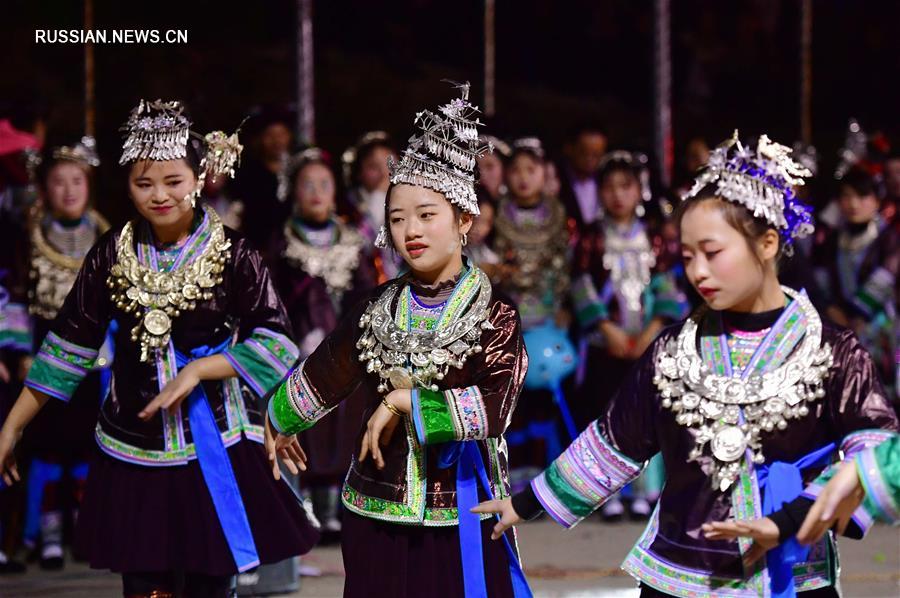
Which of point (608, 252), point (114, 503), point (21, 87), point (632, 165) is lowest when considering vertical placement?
point (114, 503)

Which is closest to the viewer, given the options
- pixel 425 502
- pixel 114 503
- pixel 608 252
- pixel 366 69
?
pixel 425 502

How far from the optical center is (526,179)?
593 centimetres

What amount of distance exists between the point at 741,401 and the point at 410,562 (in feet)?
2.87

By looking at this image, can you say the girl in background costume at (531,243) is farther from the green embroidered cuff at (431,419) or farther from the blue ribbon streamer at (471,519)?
the green embroidered cuff at (431,419)

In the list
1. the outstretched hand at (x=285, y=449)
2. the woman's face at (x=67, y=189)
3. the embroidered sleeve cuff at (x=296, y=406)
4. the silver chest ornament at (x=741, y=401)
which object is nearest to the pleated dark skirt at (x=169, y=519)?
the outstretched hand at (x=285, y=449)

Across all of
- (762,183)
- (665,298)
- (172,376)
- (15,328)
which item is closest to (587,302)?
(665,298)

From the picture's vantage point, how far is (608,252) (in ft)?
19.3

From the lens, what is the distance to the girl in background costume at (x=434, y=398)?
3.17m

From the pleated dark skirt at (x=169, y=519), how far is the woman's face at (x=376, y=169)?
2.58 meters

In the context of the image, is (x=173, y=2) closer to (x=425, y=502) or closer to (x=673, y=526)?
(x=425, y=502)

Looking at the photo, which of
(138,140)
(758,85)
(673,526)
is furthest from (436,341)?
(758,85)

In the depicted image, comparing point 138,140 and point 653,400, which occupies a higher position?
point 138,140

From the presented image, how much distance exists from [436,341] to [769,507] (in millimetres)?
835

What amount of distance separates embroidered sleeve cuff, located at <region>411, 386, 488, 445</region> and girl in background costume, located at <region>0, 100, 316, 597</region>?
0.72m
